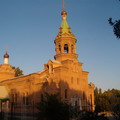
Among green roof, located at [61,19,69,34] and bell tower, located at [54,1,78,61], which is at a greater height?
green roof, located at [61,19,69,34]

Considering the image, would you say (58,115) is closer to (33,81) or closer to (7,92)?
(33,81)

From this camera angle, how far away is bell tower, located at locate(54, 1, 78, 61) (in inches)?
1190

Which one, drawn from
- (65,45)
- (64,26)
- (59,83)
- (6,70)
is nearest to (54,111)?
(59,83)

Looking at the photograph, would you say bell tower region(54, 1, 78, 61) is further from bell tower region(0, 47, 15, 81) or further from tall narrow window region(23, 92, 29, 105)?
bell tower region(0, 47, 15, 81)

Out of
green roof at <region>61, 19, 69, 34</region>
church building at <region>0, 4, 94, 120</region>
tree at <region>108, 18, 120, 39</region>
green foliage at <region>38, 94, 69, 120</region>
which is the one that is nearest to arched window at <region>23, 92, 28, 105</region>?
church building at <region>0, 4, 94, 120</region>

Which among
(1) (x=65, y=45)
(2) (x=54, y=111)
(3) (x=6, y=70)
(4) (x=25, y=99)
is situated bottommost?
(4) (x=25, y=99)

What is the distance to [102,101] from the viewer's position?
43.7 metres

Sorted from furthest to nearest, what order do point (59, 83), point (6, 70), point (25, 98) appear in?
point (6, 70)
point (25, 98)
point (59, 83)

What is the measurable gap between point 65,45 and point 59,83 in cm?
738

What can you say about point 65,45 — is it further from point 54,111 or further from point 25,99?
point 54,111

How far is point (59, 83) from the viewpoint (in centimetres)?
2683

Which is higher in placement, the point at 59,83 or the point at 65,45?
the point at 65,45

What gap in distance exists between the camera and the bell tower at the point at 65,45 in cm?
3023

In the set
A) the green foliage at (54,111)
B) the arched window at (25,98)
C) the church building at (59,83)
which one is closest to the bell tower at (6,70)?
the church building at (59,83)
